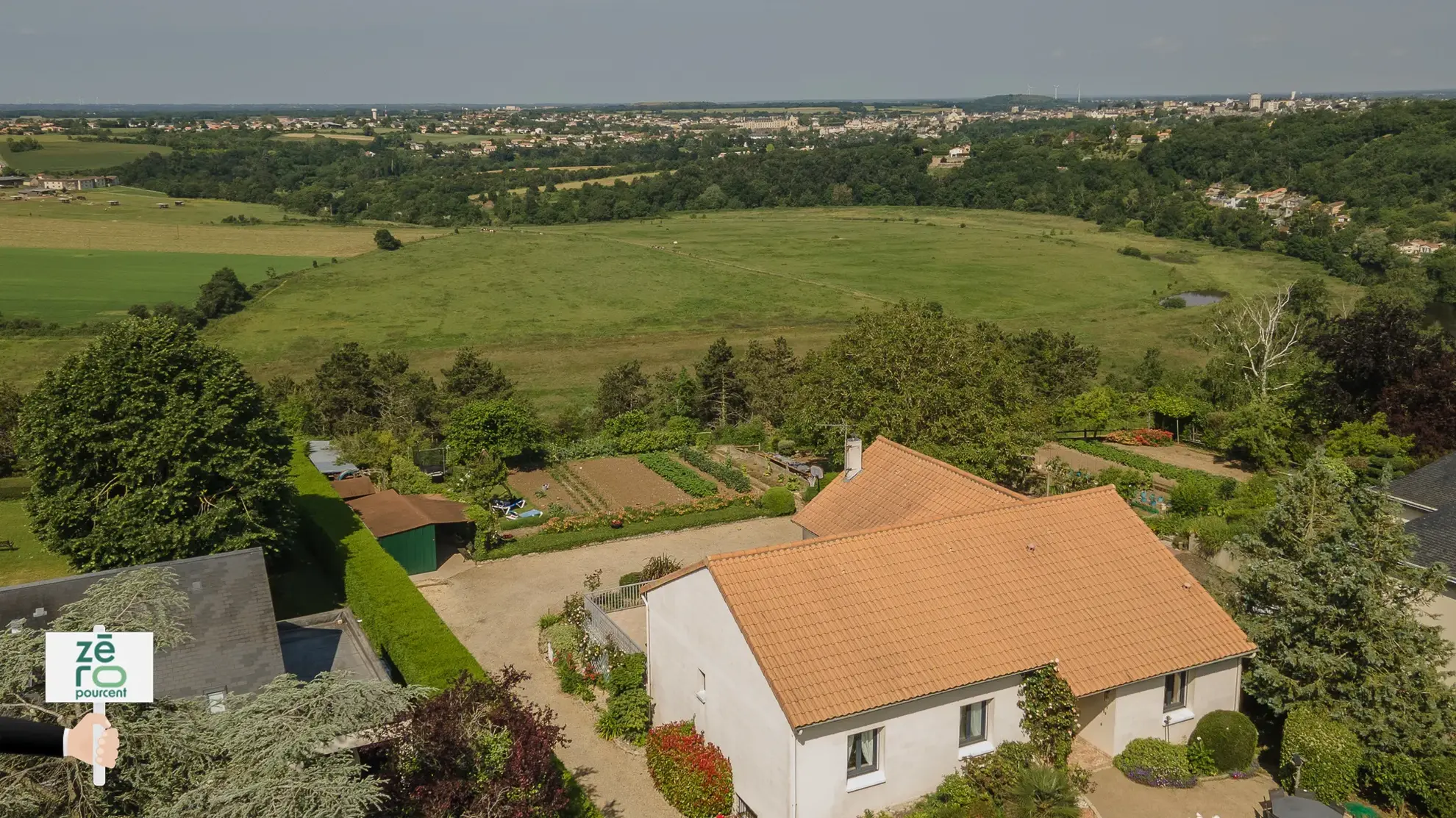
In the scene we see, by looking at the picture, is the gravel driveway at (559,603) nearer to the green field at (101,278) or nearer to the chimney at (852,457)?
the chimney at (852,457)

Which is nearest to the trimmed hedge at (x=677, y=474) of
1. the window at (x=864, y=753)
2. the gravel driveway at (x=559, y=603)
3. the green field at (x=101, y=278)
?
the gravel driveway at (x=559, y=603)

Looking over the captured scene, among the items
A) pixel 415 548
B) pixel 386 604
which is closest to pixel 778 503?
pixel 415 548

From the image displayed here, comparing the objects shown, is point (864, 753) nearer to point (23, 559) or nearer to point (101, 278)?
point (23, 559)

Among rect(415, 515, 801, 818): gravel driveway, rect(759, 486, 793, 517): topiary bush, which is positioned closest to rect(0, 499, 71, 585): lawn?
rect(415, 515, 801, 818): gravel driveway

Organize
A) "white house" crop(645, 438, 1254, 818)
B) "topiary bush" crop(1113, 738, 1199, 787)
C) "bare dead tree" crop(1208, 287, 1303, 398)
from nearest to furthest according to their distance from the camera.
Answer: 1. "white house" crop(645, 438, 1254, 818)
2. "topiary bush" crop(1113, 738, 1199, 787)
3. "bare dead tree" crop(1208, 287, 1303, 398)

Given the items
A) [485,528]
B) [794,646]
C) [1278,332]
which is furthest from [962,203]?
[794,646]

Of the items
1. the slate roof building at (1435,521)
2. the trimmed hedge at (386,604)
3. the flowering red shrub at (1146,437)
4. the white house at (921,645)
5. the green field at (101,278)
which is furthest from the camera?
the green field at (101,278)

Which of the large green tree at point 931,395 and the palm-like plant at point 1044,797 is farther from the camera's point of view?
the large green tree at point 931,395

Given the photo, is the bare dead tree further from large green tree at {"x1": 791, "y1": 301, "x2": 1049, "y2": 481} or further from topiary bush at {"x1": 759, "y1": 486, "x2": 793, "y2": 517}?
topiary bush at {"x1": 759, "y1": 486, "x2": 793, "y2": 517}
